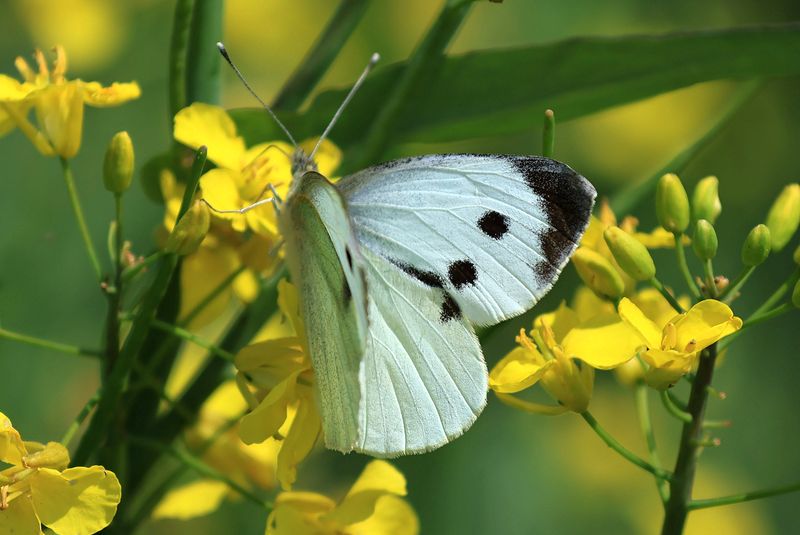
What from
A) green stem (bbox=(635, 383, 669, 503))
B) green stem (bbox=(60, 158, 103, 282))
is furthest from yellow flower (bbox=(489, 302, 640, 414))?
green stem (bbox=(60, 158, 103, 282))

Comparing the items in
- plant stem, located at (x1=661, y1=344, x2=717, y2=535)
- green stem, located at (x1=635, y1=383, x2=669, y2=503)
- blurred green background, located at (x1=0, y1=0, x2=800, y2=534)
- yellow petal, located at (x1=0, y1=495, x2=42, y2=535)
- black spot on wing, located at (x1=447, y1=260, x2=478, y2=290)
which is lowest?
blurred green background, located at (x1=0, y1=0, x2=800, y2=534)

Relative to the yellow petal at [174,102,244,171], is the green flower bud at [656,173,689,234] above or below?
below

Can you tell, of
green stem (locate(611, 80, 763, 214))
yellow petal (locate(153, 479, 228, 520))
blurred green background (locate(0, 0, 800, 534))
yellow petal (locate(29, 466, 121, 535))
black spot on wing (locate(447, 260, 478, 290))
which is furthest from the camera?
blurred green background (locate(0, 0, 800, 534))

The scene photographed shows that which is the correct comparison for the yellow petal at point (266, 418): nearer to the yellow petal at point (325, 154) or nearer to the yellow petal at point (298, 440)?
the yellow petal at point (298, 440)

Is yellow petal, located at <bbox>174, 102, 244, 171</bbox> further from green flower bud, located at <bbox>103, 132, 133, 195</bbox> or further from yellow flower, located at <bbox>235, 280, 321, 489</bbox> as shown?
yellow flower, located at <bbox>235, 280, 321, 489</bbox>

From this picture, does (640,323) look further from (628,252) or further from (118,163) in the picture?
(118,163)

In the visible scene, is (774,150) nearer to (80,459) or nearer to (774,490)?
(774,490)
